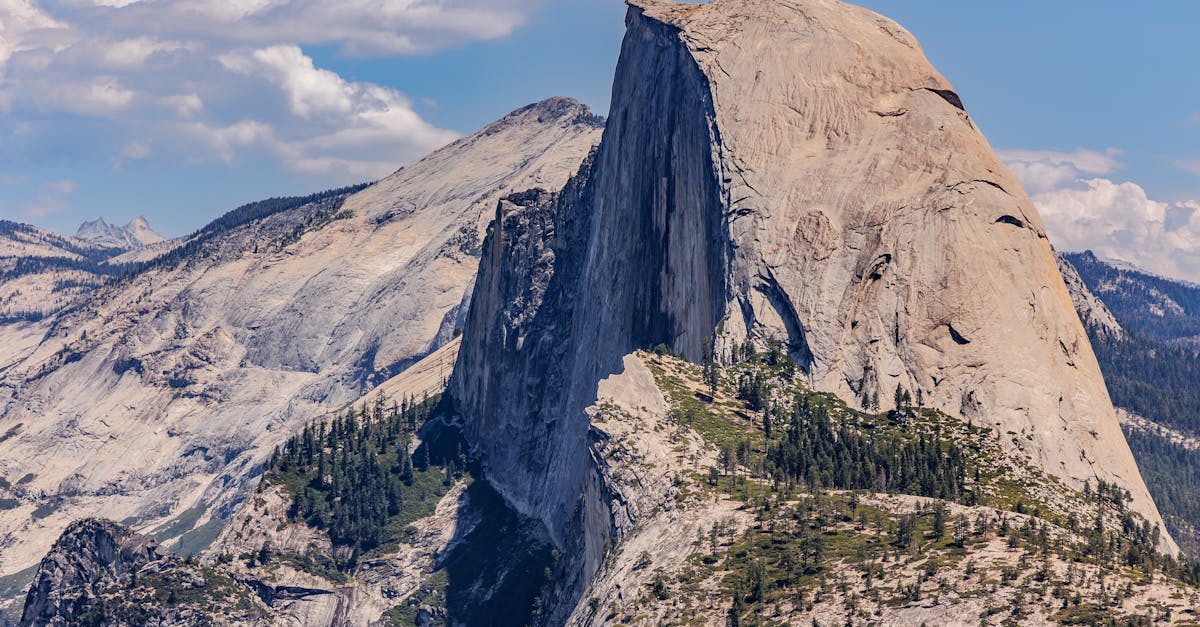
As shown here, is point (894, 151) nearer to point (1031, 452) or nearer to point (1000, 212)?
point (1000, 212)

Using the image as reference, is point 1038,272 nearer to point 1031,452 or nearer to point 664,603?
point 1031,452

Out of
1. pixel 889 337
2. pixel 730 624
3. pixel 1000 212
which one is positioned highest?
pixel 1000 212

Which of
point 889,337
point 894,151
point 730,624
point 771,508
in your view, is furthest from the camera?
point 894,151

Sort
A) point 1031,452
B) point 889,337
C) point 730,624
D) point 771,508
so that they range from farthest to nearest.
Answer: point 889,337
point 1031,452
point 771,508
point 730,624

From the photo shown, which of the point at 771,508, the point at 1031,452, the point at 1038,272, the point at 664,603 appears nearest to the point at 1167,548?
the point at 1031,452

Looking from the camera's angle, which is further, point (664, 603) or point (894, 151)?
point (894, 151)

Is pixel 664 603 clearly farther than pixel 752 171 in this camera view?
No

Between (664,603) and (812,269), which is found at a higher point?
(812,269)

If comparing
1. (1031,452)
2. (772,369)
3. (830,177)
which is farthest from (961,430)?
(830,177)

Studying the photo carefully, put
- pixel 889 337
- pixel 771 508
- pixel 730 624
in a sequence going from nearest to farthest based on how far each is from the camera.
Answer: pixel 730 624 < pixel 771 508 < pixel 889 337
